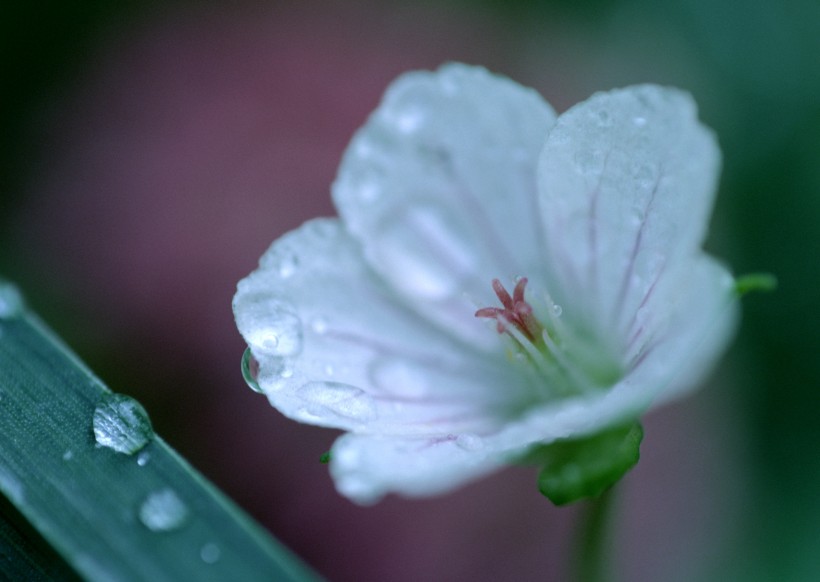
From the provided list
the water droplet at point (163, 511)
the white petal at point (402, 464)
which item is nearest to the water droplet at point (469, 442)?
the white petal at point (402, 464)

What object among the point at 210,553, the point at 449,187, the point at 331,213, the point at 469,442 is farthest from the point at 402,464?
the point at 331,213

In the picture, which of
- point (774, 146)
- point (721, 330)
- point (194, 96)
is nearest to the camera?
point (721, 330)

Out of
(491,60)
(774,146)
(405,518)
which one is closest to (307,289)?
(405,518)

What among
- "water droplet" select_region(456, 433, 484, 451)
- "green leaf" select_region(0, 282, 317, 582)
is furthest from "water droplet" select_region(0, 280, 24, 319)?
"water droplet" select_region(456, 433, 484, 451)

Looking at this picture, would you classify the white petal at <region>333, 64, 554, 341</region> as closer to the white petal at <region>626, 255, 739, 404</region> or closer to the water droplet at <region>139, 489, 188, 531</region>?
the white petal at <region>626, 255, 739, 404</region>

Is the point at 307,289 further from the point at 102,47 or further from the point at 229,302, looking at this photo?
the point at 102,47

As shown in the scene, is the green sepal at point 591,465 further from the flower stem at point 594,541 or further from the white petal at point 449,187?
the white petal at point 449,187

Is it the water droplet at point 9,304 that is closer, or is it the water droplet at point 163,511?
the water droplet at point 163,511
